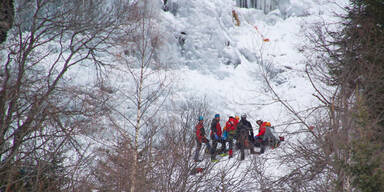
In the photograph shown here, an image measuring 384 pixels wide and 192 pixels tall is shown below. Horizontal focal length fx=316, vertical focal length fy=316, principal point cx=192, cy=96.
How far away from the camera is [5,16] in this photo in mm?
7496

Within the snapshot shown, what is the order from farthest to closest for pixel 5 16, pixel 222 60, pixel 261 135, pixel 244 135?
pixel 222 60 → pixel 261 135 → pixel 244 135 → pixel 5 16

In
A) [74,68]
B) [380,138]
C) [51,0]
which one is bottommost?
[380,138]

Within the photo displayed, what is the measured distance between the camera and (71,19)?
7.53 m

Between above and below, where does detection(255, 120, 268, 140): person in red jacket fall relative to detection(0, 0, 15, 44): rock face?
below

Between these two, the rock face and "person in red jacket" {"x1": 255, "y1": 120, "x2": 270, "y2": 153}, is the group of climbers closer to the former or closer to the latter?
"person in red jacket" {"x1": 255, "y1": 120, "x2": 270, "y2": 153}

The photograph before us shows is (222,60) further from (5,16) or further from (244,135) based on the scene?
(5,16)

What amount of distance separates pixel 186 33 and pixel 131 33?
1417cm

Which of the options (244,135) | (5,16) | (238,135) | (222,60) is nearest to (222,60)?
(222,60)

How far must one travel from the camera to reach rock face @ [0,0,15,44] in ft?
23.6

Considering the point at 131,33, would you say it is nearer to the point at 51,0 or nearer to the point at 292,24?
→ the point at 51,0

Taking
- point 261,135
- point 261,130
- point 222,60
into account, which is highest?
point 222,60

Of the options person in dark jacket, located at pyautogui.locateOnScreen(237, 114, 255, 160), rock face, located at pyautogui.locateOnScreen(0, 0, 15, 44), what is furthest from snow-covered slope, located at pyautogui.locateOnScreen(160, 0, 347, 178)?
rock face, located at pyautogui.locateOnScreen(0, 0, 15, 44)

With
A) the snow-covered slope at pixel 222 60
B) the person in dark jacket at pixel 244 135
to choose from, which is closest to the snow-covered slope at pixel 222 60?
the snow-covered slope at pixel 222 60

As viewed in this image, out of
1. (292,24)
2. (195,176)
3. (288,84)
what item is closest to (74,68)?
(195,176)
